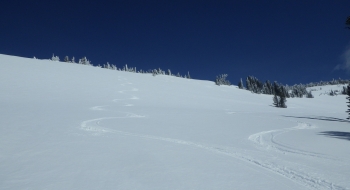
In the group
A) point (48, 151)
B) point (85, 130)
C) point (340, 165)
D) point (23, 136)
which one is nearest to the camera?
point (340, 165)

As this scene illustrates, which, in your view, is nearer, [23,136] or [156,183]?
[156,183]

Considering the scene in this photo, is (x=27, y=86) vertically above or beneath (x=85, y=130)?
above

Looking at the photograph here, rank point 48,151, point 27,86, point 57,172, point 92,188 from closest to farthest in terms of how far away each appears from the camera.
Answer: point 92,188
point 57,172
point 48,151
point 27,86

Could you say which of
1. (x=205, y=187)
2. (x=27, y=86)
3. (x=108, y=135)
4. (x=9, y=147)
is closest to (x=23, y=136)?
(x=9, y=147)

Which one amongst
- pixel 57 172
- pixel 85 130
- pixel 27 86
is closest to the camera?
pixel 57 172

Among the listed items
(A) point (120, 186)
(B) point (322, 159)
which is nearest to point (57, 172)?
(A) point (120, 186)

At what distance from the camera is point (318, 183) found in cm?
579

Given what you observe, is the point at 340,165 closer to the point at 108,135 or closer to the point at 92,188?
the point at 92,188

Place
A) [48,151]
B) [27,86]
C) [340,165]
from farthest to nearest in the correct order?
[27,86] < [48,151] < [340,165]

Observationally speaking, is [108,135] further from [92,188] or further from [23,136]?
[92,188]

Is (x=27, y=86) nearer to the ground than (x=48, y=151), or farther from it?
farther from it

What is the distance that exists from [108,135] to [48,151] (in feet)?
12.9

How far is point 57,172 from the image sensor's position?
6520 mm

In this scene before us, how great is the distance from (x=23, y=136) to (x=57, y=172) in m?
6.52
